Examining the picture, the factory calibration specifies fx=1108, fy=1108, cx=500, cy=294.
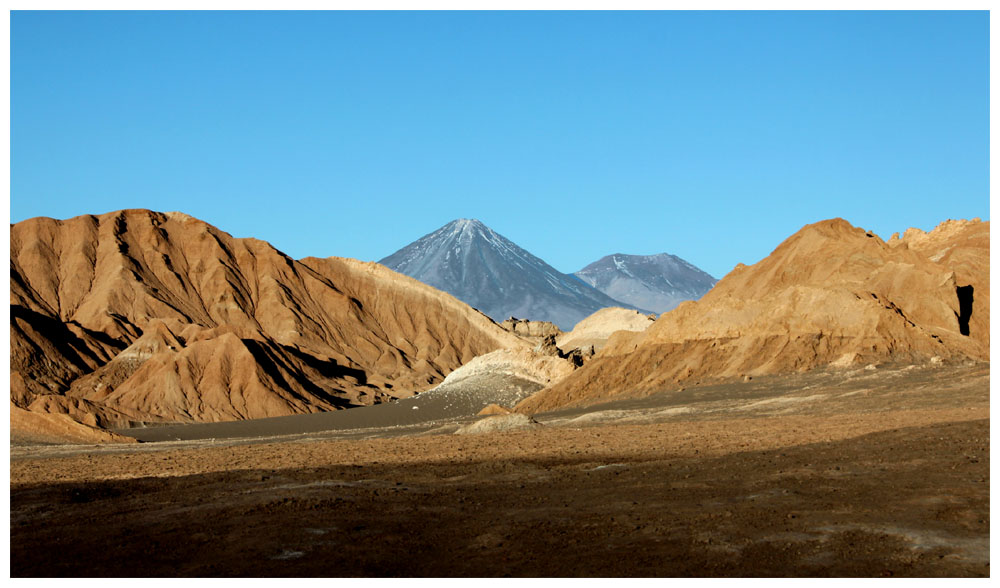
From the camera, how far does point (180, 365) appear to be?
64.2 m

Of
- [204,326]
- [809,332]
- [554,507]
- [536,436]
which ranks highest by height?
[204,326]

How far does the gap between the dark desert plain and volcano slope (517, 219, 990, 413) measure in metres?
0.14

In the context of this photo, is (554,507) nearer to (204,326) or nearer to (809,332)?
(809,332)

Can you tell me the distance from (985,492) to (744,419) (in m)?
16.7

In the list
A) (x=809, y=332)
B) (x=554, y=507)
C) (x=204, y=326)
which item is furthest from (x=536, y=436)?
(x=204, y=326)

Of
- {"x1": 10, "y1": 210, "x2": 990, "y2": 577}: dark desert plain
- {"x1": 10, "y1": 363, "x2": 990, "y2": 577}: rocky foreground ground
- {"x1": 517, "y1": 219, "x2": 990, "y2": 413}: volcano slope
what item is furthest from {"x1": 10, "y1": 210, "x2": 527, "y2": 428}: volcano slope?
{"x1": 10, "y1": 363, "x2": 990, "y2": 577}: rocky foreground ground

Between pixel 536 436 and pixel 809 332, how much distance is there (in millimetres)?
18847

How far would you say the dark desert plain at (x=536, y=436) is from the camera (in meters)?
12.5

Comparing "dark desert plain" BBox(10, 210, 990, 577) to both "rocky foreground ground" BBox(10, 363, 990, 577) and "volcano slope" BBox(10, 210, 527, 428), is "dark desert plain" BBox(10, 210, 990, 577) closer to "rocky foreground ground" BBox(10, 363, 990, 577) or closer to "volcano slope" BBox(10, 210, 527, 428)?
"rocky foreground ground" BBox(10, 363, 990, 577)

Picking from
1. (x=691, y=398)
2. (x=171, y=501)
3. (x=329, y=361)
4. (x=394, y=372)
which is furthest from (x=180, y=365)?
→ (x=171, y=501)

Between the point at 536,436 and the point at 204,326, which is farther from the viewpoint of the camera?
the point at 204,326

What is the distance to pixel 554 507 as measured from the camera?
608 inches

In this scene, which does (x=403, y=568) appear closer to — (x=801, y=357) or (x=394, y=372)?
(x=801, y=357)

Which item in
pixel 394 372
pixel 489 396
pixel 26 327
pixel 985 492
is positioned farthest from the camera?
pixel 394 372
